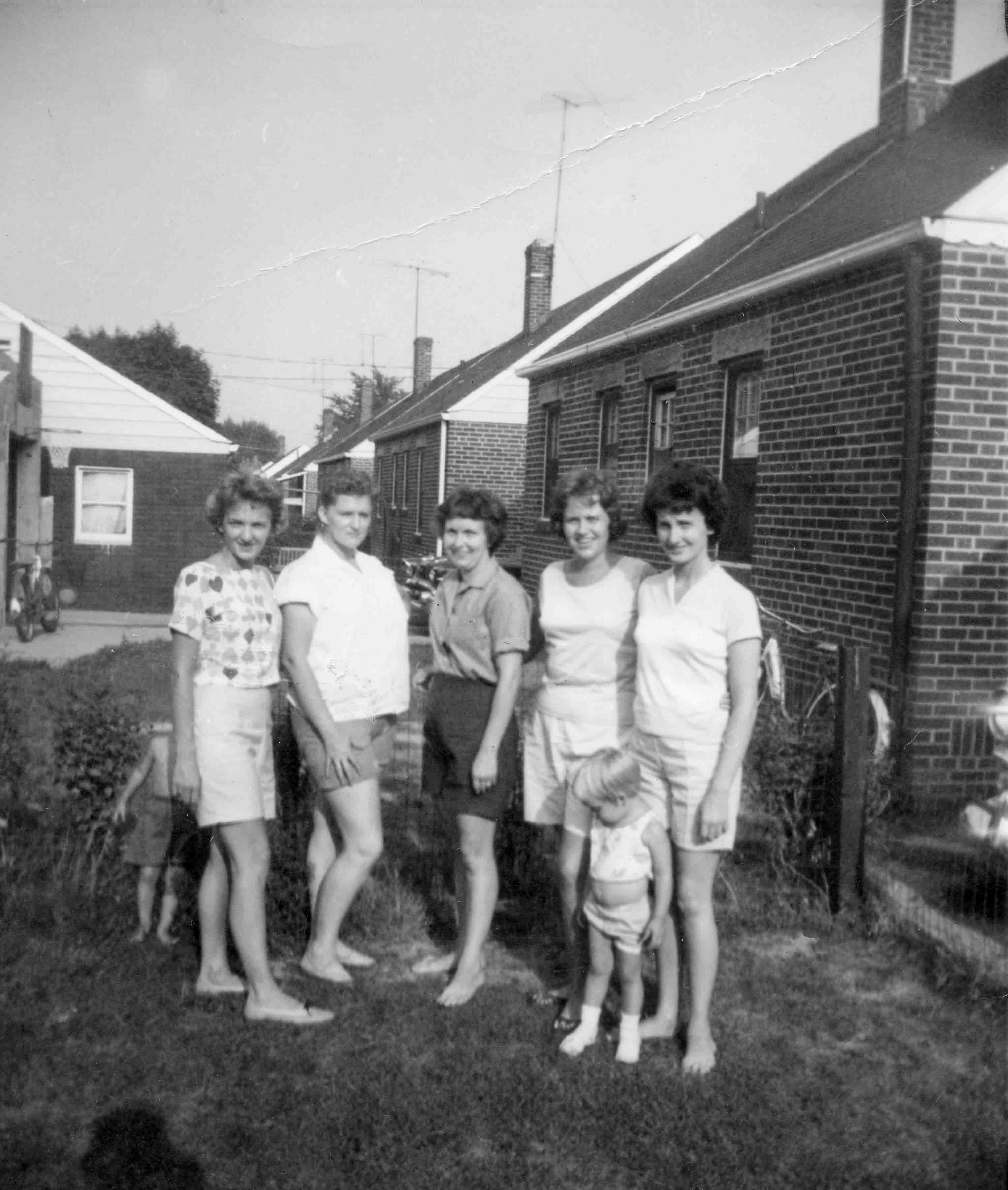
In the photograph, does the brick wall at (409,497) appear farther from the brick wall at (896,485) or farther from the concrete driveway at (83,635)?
the brick wall at (896,485)

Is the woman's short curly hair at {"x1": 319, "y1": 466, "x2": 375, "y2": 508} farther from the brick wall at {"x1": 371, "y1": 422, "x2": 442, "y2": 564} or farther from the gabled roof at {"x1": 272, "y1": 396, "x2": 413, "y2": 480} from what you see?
the gabled roof at {"x1": 272, "y1": 396, "x2": 413, "y2": 480}

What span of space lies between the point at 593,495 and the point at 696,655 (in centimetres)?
66

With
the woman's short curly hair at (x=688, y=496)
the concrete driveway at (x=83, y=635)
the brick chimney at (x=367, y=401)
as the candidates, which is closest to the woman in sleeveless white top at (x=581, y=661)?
the woman's short curly hair at (x=688, y=496)

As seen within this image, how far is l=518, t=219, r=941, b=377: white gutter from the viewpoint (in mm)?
7461

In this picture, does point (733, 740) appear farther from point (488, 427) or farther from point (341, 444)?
point (341, 444)

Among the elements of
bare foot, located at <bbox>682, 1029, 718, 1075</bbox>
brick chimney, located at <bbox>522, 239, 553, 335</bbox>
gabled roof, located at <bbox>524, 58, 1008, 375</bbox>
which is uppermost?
brick chimney, located at <bbox>522, 239, 553, 335</bbox>

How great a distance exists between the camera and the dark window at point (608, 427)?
13531 millimetres

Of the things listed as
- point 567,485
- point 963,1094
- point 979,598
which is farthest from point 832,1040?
point 979,598

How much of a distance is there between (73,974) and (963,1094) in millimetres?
2981

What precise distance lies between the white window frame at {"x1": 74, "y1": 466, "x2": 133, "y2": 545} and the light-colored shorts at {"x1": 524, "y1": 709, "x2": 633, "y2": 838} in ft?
51.0

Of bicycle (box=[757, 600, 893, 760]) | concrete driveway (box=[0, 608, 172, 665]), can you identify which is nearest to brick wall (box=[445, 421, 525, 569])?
concrete driveway (box=[0, 608, 172, 665])

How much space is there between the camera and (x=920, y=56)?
11508 millimetres

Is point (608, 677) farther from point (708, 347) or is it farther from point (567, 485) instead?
point (708, 347)

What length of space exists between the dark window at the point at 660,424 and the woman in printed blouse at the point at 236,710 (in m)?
8.26
